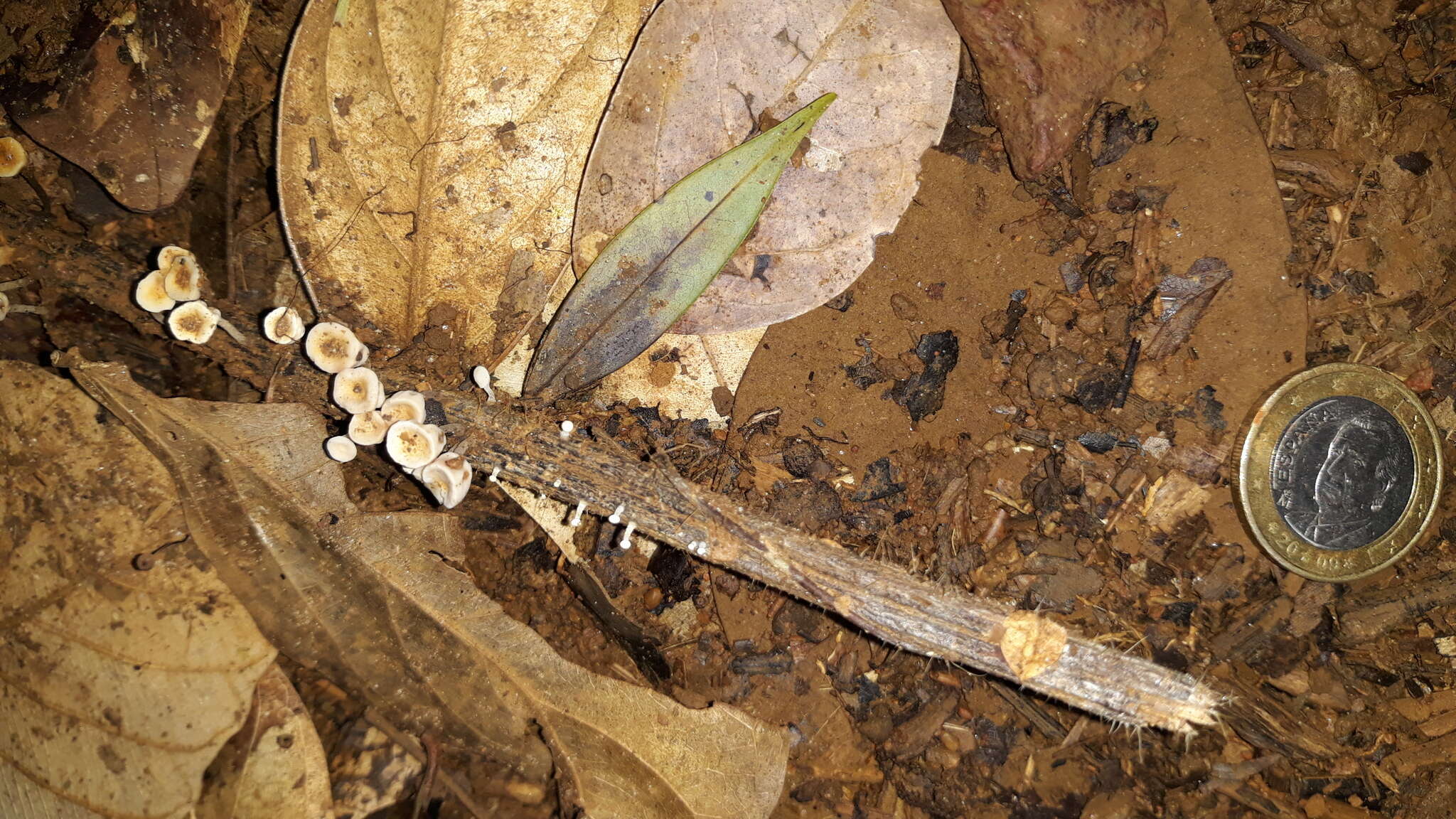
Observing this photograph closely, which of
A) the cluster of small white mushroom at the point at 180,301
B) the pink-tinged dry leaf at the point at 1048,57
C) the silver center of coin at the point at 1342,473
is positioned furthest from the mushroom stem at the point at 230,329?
the silver center of coin at the point at 1342,473

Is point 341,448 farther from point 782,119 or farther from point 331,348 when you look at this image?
point 782,119

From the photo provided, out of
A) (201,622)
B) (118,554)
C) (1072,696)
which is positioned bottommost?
(1072,696)

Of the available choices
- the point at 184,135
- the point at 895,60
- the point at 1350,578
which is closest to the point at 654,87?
the point at 895,60

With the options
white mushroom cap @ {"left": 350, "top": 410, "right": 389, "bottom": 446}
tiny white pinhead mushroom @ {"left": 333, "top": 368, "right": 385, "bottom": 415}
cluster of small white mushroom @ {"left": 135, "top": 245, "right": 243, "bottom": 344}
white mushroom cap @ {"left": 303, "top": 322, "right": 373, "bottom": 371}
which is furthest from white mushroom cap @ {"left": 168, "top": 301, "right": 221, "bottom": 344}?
white mushroom cap @ {"left": 350, "top": 410, "right": 389, "bottom": 446}

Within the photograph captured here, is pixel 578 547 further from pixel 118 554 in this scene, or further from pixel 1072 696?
pixel 1072 696

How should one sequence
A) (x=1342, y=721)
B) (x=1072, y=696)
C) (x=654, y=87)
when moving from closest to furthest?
(x=1072, y=696) < (x=654, y=87) < (x=1342, y=721)

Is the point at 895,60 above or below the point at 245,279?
above
